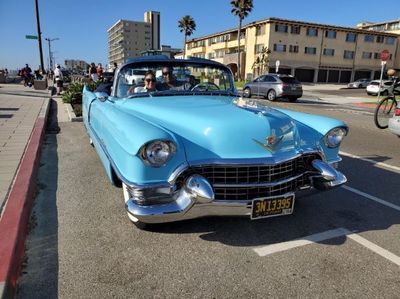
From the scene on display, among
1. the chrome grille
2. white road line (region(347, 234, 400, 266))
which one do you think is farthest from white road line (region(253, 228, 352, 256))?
the chrome grille

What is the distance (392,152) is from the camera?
23.7 feet

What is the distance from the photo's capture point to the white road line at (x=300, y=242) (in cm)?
319

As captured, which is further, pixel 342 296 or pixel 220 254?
pixel 220 254

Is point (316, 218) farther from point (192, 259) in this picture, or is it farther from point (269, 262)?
point (192, 259)

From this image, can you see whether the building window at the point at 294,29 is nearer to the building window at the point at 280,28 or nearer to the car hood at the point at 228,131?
the building window at the point at 280,28

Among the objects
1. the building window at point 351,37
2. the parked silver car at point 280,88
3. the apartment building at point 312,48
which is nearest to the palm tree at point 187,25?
the apartment building at point 312,48

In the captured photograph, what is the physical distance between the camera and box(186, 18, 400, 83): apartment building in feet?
166

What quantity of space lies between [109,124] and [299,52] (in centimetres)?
5290

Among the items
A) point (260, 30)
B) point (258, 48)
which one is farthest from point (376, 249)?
point (260, 30)

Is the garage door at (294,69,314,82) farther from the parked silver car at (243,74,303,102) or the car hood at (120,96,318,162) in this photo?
the car hood at (120,96,318,162)

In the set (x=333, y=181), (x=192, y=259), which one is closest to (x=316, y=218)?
(x=333, y=181)

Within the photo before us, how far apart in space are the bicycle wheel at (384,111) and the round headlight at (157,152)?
881cm

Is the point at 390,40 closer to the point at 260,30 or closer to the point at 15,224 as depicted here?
the point at 260,30

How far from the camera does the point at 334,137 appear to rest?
12.7 feet
